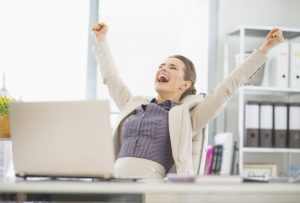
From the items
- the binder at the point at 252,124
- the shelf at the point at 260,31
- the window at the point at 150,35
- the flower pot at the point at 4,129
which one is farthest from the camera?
the window at the point at 150,35

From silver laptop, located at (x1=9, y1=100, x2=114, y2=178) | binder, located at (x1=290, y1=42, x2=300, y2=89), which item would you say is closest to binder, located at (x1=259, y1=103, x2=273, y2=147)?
binder, located at (x1=290, y1=42, x2=300, y2=89)

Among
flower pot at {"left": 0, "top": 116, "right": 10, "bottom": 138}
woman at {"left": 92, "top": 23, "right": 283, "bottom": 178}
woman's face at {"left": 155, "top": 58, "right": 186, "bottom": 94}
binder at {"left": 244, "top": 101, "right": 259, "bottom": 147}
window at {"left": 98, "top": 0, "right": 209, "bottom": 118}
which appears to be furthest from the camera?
window at {"left": 98, "top": 0, "right": 209, "bottom": 118}

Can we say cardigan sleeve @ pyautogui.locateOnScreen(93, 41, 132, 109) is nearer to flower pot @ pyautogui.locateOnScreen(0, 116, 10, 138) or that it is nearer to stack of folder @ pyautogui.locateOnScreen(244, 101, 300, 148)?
flower pot @ pyautogui.locateOnScreen(0, 116, 10, 138)

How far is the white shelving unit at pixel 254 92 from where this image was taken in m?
3.87

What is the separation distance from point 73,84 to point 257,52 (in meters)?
1.86

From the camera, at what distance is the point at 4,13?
398cm

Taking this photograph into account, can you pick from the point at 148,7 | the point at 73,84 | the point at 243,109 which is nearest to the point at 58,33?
the point at 73,84

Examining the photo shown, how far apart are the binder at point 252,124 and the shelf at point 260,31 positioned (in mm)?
550

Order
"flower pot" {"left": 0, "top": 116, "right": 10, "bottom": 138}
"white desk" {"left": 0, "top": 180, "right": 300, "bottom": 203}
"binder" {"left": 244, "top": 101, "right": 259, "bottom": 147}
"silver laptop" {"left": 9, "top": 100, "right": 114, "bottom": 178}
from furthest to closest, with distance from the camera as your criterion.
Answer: "binder" {"left": 244, "top": 101, "right": 259, "bottom": 147} < "flower pot" {"left": 0, "top": 116, "right": 10, "bottom": 138} < "silver laptop" {"left": 9, "top": 100, "right": 114, "bottom": 178} < "white desk" {"left": 0, "top": 180, "right": 300, "bottom": 203}

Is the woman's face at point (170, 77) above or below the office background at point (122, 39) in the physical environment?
below

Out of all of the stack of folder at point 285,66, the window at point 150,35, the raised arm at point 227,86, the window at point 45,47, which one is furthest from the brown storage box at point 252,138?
the raised arm at point 227,86

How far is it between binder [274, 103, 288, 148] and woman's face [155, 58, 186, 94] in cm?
135

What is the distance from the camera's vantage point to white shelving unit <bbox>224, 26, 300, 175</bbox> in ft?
12.7

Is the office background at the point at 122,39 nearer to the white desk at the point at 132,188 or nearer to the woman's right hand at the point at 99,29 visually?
the woman's right hand at the point at 99,29
